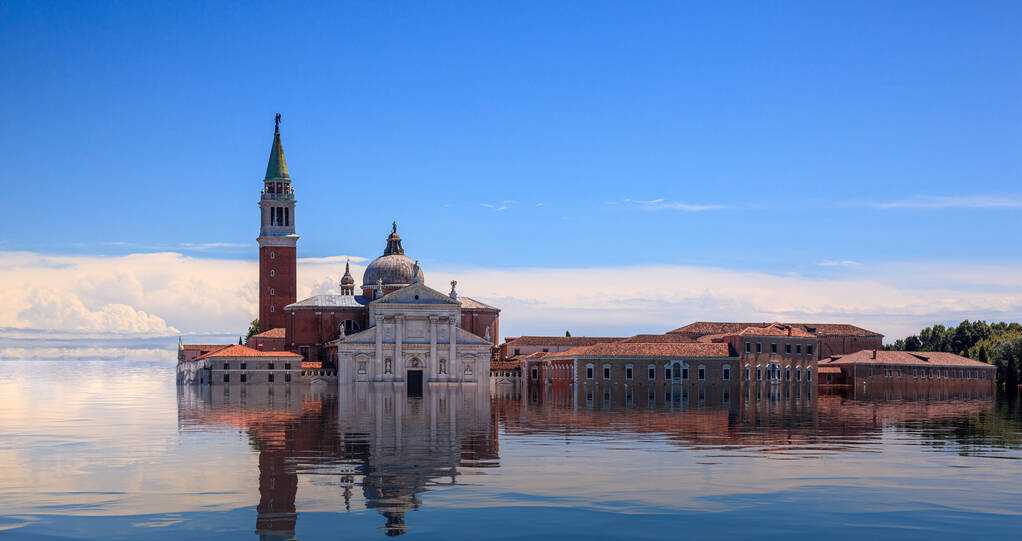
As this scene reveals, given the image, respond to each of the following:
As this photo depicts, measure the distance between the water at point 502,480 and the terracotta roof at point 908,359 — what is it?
77.2 m

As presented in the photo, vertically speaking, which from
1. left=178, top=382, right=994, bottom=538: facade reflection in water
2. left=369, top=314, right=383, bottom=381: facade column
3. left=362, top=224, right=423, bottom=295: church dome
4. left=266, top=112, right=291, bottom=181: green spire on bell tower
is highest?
left=266, top=112, right=291, bottom=181: green spire on bell tower

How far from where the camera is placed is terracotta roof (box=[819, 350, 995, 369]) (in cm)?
11219

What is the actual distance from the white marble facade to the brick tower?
20.4m

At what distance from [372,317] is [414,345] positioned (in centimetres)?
595

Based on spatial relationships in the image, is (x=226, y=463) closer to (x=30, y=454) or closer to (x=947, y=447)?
(x=30, y=454)

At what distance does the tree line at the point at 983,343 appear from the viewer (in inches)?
4405

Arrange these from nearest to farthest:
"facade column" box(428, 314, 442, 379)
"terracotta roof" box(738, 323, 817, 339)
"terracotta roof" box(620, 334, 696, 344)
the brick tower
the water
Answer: the water
"facade column" box(428, 314, 442, 379)
"terracotta roof" box(738, 323, 817, 339)
"terracotta roof" box(620, 334, 696, 344)
the brick tower

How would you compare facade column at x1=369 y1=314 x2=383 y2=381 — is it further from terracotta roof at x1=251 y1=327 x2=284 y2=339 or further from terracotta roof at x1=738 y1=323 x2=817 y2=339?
terracotta roof at x1=738 y1=323 x2=817 y2=339

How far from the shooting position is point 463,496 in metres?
18.4

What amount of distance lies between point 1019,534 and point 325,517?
34.1 feet

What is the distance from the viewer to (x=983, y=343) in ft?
422

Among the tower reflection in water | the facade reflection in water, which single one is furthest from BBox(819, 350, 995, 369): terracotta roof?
the tower reflection in water

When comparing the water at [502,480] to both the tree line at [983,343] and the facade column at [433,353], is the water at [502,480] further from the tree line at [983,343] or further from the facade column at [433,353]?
the tree line at [983,343]

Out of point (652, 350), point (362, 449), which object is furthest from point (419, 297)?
point (362, 449)
